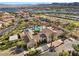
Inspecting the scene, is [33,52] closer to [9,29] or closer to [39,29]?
[39,29]

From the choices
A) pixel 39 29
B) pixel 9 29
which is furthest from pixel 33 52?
pixel 9 29

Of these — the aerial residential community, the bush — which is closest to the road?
the aerial residential community

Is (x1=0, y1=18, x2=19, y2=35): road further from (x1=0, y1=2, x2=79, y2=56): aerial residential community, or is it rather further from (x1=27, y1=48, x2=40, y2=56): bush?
(x1=27, y1=48, x2=40, y2=56): bush

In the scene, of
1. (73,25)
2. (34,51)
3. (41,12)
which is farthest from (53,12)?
(34,51)

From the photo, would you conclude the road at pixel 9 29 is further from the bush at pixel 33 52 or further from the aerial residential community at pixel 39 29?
the bush at pixel 33 52

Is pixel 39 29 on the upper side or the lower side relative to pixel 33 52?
upper

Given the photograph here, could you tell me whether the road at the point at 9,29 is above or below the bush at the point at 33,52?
above

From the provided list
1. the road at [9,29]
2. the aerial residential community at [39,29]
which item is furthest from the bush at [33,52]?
the road at [9,29]

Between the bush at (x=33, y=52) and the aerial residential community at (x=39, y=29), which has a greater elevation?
the aerial residential community at (x=39, y=29)

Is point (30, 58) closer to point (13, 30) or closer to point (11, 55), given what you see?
point (11, 55)
